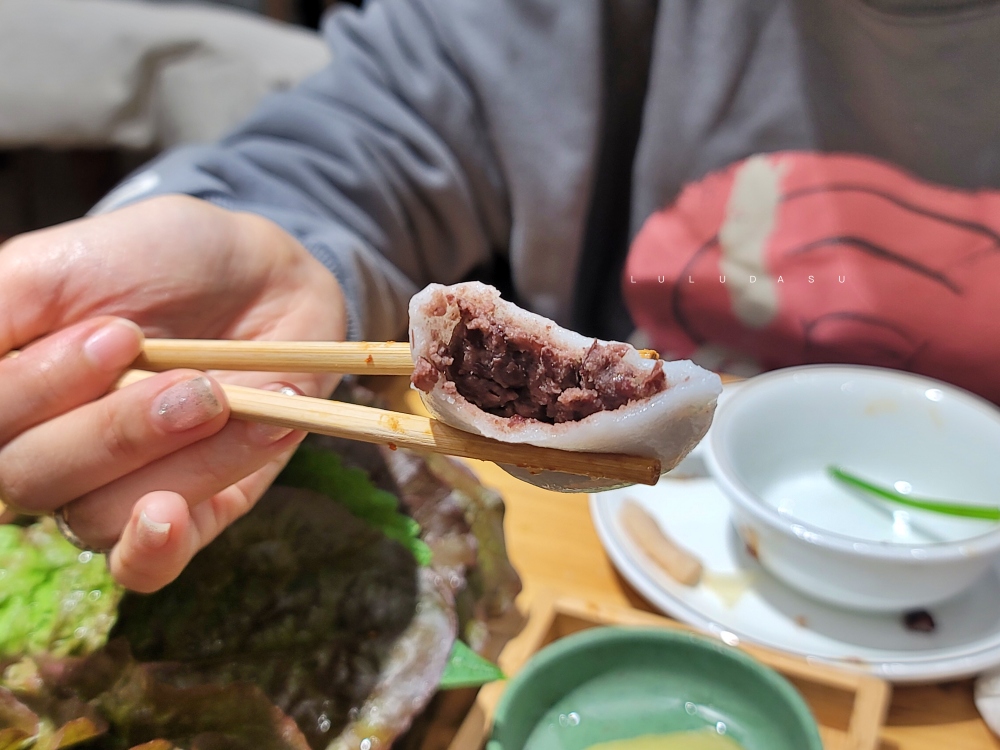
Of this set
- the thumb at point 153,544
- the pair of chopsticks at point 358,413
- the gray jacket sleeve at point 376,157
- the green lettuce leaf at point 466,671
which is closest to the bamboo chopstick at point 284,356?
the pair of chopsticks at point 358,413

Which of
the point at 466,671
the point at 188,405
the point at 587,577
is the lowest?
the point at 587,577

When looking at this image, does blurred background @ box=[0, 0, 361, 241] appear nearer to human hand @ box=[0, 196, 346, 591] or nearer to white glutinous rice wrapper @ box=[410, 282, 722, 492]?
human hand @ box=[0, 196, 346, 591]

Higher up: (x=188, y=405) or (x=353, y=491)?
(x=188, y=405)

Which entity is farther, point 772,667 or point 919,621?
point 919,621

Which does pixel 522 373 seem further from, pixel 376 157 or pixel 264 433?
pixel 376 157

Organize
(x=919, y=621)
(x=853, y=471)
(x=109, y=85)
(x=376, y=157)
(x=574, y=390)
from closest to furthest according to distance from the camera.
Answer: (x=574, y=390) → (x=919, y=621) → (x=853, y=471) → (x=376, y=157) → (x=109, y=85)

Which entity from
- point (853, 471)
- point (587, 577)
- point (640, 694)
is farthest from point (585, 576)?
point (853, 471)

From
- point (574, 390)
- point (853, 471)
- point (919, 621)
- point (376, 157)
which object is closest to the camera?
point (574, 390)
